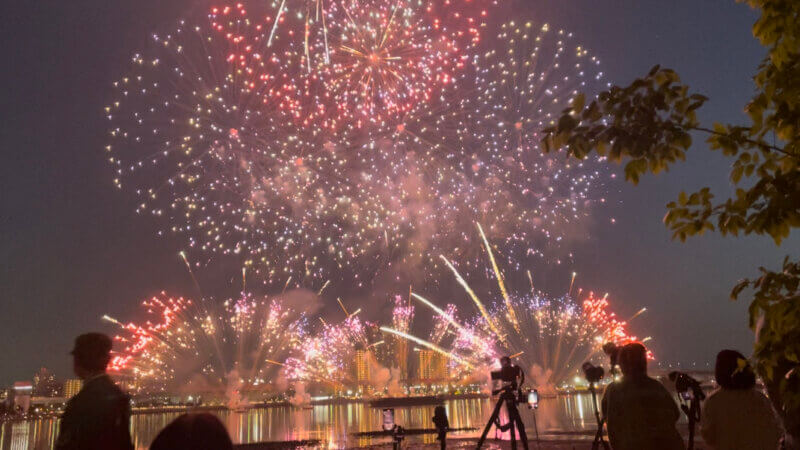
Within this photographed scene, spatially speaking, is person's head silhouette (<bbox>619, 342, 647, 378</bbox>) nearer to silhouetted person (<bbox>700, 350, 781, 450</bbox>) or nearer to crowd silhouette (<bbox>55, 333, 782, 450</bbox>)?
crowd silhouette (<bbox>55, 333, 782, 450</bbox>)

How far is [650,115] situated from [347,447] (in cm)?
2169

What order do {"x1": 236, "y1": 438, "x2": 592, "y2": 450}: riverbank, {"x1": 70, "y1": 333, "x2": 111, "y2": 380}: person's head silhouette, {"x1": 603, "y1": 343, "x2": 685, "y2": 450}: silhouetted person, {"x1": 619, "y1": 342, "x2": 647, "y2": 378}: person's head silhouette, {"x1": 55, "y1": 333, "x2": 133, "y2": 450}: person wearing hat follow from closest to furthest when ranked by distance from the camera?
{"x1": 55, "y1": 333, "x2": 133, "y2": 450}: person wearing hat → {"x1": 70, "y1": 333, "x2": 111, "y2": 380}: person's head silhouette → {"x1": 603, "y1": 343, "x2": 685, "y2": 450}: silhouetted person → {"x1": 619, "y1": 342, "x2": 647, "y2": 378}: person's head silhouette → {"x1": 236, "y1": 438, "x2": 592, "y2": 450}: riverbank

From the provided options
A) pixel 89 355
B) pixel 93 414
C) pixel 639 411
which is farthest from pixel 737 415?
pixel 89 355

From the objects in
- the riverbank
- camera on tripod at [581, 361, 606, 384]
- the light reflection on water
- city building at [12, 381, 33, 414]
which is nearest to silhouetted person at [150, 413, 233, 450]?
camera on tripod at [581, 361, 606, 384]

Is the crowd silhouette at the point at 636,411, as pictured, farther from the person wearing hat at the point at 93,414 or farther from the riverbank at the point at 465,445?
the riverbank at the point at 465,445

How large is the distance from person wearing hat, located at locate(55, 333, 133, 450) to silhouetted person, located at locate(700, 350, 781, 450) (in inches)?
168

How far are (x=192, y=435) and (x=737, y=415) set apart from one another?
3.90m

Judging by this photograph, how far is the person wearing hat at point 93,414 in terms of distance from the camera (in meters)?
3.87

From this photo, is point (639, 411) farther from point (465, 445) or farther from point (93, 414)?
point (465, 445)

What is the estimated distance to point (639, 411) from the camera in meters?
4.53

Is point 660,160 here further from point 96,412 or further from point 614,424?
point 96,412

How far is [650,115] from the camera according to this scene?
3082 mm

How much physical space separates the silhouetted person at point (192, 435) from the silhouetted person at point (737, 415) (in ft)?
12.0

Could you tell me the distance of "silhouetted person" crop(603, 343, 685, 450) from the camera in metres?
4.47
